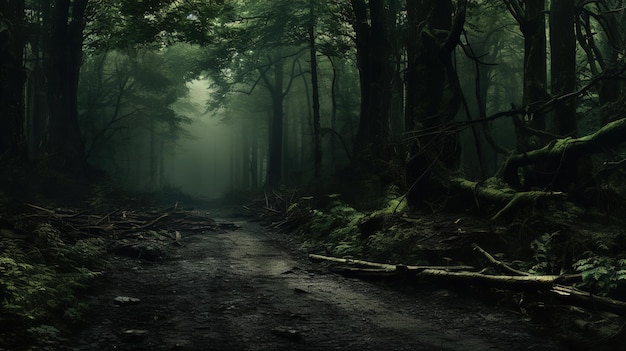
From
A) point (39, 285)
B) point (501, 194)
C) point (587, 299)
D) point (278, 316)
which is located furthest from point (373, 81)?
point (39, 285)

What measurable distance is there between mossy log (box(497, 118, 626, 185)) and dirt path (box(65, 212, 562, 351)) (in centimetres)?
408

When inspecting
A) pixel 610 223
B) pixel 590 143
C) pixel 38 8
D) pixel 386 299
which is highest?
pixel 38 8

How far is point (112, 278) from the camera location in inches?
340

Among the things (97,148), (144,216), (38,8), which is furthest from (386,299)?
(97,148)

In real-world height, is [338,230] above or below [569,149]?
below

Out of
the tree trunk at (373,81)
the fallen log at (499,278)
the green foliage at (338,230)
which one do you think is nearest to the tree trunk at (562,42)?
the tree trunk at (373,81)

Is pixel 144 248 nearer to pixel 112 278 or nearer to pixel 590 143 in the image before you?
pixel 112 278

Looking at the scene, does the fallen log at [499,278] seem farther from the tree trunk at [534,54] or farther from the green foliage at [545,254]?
the tree trunk at [534,54]

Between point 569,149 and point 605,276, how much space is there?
4.21 m

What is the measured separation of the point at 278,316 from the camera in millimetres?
6461

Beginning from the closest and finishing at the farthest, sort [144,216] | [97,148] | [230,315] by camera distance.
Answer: [230,315], [144,216], [97,148]

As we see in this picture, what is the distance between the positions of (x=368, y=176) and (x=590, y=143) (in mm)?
9789

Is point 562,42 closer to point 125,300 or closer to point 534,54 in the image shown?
point 534,54

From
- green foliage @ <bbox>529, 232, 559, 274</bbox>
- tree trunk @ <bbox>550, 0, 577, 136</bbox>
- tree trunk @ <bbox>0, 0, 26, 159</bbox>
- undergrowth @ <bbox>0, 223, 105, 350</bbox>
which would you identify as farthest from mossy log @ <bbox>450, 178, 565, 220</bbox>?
tree trunk @ <bbox>0, 0, 26, 159</bbox>
